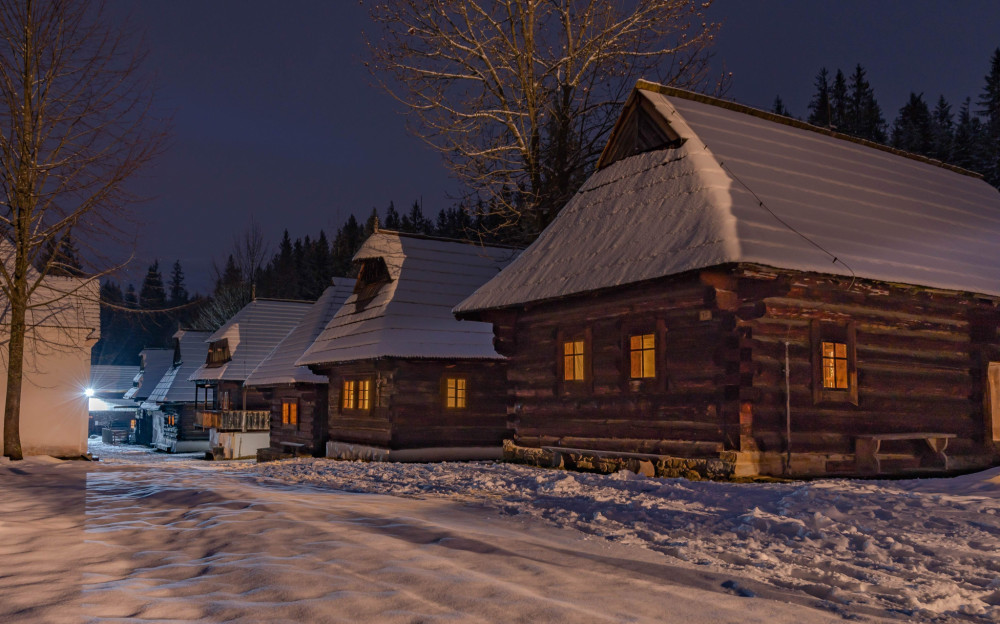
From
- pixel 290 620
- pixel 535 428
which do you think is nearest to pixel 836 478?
pixel 535 428

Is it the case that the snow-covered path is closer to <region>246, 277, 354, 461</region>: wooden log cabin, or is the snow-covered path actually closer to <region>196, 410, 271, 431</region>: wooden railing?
<region>246, 277, 354, 461</region>: wooden log cabin

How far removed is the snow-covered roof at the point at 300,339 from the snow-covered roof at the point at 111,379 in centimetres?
4427

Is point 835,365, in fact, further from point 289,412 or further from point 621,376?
point 289,412

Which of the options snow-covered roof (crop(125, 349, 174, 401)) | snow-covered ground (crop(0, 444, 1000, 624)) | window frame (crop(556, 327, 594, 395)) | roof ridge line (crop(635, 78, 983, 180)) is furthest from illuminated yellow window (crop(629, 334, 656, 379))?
snow-covered roof (crop(125, 349, 174, 401))

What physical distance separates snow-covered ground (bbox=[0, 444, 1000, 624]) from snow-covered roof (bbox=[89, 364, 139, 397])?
65.2 metres

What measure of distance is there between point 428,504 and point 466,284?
13282 millimetres

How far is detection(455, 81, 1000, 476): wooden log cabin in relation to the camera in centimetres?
1138

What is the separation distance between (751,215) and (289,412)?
21.0 meters

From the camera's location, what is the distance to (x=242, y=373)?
36062 millimetres

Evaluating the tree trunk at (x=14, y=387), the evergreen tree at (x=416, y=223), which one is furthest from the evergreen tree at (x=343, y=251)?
the tree trunk at (x=14, y=387)

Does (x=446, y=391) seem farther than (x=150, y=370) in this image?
No

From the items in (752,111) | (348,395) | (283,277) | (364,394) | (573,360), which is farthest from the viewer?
(283,277)

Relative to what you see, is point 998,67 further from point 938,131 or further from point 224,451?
point 224,451

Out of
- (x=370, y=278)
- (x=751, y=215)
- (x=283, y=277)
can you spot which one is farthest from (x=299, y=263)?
(x=751, y=215)
